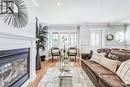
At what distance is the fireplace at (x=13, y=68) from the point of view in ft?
8.69

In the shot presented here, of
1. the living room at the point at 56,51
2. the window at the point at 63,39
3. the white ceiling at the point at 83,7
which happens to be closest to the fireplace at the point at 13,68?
the living room at the point at 56,51

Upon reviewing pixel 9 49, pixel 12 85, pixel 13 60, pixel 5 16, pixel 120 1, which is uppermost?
pixel 120 1

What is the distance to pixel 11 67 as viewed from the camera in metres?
3.08

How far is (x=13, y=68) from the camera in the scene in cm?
320

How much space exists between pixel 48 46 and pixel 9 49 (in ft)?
26.3

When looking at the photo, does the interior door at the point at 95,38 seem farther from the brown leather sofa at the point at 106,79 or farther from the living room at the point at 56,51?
the brown leather sofa at the point at 106,79

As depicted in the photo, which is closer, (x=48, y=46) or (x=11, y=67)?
(x=11, y=67)

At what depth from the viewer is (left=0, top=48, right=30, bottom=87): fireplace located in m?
2.65

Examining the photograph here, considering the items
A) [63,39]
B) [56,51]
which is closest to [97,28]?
[63,39]

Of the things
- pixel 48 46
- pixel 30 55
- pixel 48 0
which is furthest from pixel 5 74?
pixel 48 46

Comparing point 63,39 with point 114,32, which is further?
point 63,39

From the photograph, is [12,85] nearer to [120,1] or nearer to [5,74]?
[5,74]

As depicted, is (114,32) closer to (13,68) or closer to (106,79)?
(106,79)

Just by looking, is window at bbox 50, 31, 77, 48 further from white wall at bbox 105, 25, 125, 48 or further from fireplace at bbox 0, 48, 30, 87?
fireplace at bbox 0, 48, 30, 87
